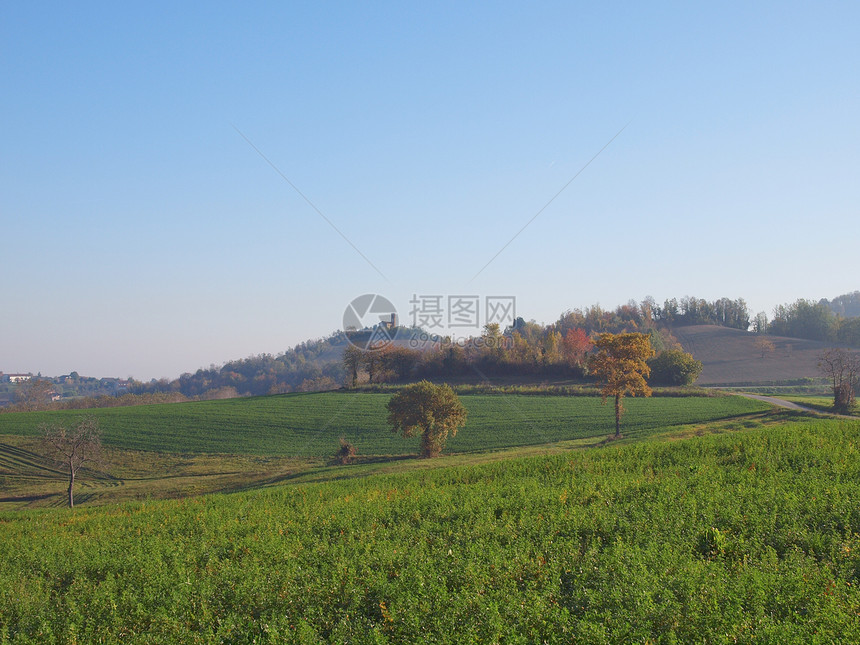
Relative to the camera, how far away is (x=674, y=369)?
70.9 m

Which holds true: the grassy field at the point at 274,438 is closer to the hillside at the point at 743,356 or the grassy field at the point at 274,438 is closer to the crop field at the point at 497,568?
the crop field at the point at 497,568

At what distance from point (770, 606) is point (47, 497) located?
139 feet

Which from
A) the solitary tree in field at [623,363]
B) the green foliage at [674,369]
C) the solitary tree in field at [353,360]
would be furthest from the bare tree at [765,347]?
the solitary tree in field at [623,363]

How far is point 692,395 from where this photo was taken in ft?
201

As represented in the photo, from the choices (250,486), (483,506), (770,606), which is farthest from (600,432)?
(770,606)

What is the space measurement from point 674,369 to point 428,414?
45.0m

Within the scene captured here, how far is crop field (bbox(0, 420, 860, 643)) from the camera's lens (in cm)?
718

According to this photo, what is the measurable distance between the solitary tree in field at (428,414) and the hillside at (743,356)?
200 feet

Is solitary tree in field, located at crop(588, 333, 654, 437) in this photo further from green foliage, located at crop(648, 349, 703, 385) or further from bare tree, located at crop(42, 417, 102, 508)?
bare tree, located at crop(42, 417, 102, 508)

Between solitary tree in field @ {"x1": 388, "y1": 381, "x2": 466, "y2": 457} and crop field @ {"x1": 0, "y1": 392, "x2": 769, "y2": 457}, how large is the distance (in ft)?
8.41

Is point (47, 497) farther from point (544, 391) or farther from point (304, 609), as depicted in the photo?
point (544, 391)

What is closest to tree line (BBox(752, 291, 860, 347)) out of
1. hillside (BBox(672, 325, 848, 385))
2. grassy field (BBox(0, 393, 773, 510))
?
hillside (BBox(672, 325, 848, 385))

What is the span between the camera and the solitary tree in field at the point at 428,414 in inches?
1540

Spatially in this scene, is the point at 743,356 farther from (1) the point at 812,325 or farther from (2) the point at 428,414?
(2) the point at 428,414
